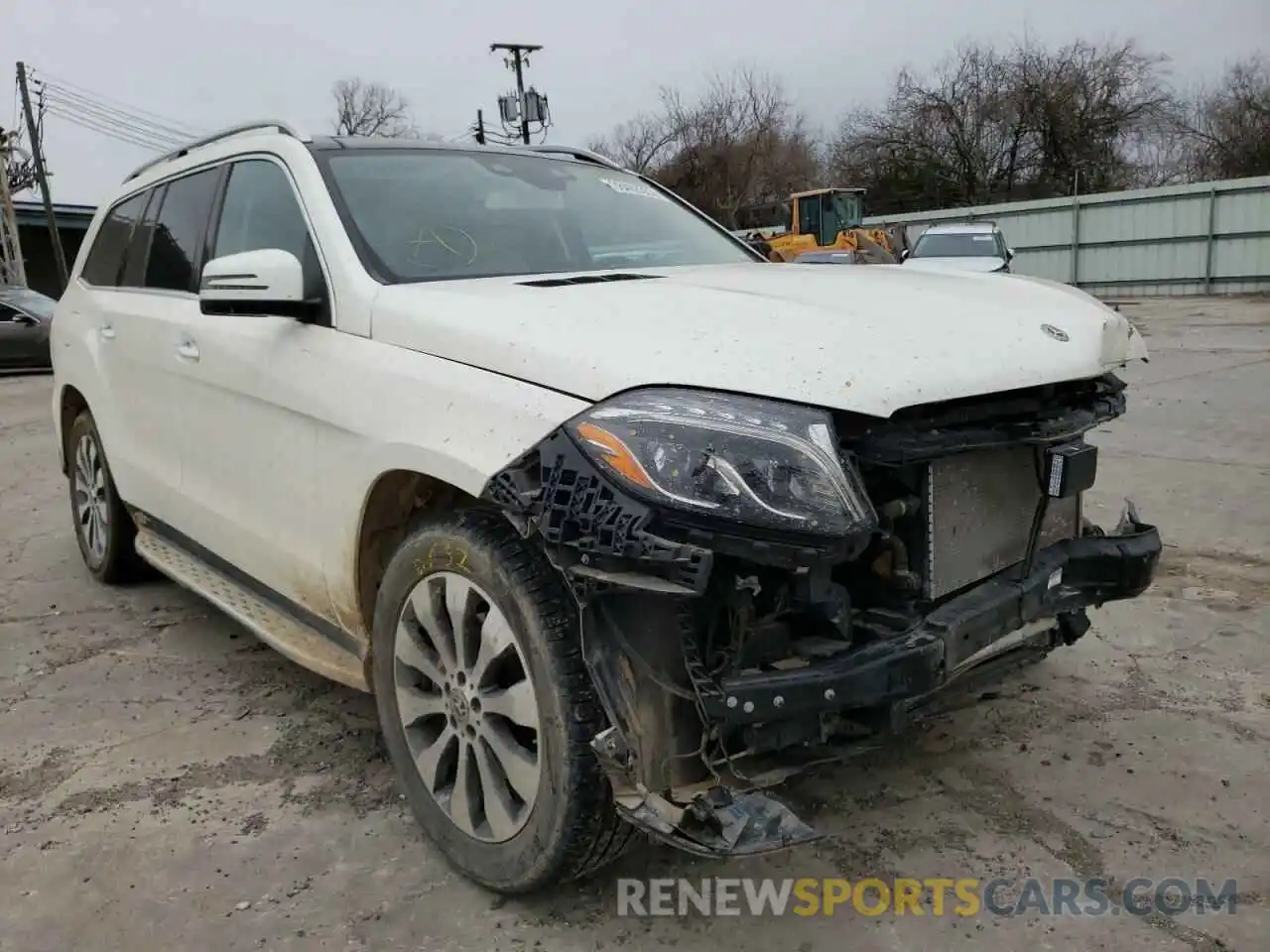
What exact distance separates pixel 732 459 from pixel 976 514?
802 millimetres

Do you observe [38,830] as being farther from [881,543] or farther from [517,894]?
[881,543]

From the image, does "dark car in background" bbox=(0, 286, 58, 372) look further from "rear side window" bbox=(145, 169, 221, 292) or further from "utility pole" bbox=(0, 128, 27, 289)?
"utility pole" bbox=(0, 128, 27, 289)

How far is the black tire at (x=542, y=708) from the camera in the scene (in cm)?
205

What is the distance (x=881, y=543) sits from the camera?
7.38ft

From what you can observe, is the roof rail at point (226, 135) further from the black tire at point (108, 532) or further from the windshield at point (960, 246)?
the windshield at point (960, 246)

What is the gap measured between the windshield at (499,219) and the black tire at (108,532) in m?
2.16

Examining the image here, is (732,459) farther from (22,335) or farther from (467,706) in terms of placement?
(22,335)

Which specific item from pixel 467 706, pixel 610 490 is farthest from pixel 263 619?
pixel 610 490

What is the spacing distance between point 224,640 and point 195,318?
1395mm

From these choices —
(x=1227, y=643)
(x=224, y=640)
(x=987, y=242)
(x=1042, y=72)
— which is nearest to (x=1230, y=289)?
(x=987, y=242)

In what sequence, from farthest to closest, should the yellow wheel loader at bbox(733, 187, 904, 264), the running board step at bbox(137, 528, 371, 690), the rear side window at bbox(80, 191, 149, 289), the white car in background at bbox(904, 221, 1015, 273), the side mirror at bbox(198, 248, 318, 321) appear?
the yellow wheel loader at bbox(733, 187, 904, 264), the white car in background at bbox(904, 221, 1015, 273), the rear side window at bbox(80, 191, 149, 289), the running board step at bbox(137, 528, 371, 690), the side mirror at bbox(198, 248, 318, 321)

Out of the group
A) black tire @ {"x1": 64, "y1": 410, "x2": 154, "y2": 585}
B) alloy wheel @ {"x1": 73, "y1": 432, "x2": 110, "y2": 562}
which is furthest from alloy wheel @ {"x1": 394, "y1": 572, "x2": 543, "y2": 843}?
alloy wheel @ {"x1": 73, "y1": 432, "x2": 110, "y2": 562}

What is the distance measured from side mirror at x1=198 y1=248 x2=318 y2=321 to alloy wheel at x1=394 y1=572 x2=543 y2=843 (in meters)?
0.84

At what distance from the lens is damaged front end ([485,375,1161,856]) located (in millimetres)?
1864
